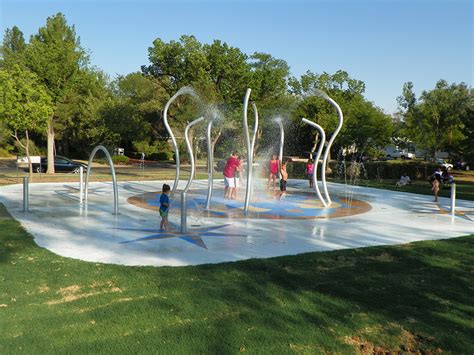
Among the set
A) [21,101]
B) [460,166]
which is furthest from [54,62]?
[460,166]

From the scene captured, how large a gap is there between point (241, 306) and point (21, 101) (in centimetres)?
2221

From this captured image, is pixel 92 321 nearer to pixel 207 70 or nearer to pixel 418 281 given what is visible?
pixel 418 281

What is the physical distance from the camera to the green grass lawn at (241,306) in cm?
493

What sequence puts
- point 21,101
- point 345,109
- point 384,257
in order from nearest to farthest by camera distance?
point 384,257
point 21,101
point 345,109

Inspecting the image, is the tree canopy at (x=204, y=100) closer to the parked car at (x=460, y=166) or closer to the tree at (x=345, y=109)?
the tree at (x=345, y=109)

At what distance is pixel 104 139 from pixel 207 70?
72.7ft

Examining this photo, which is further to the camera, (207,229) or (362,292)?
(207,229)

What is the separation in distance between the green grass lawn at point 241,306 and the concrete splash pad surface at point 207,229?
760 millimetres

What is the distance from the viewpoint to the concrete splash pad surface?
8781mm

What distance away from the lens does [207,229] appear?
11.1 meters

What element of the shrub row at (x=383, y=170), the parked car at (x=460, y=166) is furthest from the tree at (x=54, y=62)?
the parked car at (x=460, y=166)

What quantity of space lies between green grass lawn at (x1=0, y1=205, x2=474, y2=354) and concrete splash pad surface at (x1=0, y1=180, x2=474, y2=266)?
76 cm

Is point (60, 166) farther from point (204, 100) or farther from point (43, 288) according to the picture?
point (43, 288)

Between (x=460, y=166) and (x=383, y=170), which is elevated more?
(x=460, y=166)
